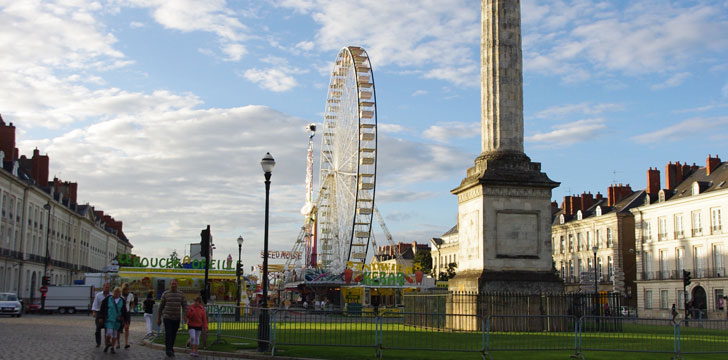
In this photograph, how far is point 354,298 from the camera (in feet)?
169

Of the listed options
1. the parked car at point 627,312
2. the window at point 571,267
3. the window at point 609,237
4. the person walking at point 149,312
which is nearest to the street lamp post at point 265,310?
the person walking at point 149,312

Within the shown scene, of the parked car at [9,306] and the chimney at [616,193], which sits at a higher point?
the chimney at [616,193]

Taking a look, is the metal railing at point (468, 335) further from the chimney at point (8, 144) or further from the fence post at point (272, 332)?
the chimney at point (8, 144)

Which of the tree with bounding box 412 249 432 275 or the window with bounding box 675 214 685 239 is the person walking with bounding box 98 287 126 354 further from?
the tree with bounding box 412 249 432 275

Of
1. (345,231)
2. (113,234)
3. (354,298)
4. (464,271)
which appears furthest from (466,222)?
(113,234)

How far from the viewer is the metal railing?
16062mm

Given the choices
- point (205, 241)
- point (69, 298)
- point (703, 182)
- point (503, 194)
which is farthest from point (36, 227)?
point (503, 194)

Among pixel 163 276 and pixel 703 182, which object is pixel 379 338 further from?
pixel 703 182

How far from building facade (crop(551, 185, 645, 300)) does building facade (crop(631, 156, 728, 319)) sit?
3.21 meters

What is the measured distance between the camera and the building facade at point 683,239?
55.0 metres

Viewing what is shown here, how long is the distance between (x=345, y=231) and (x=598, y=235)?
28.7 meters

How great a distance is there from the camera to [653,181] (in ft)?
215

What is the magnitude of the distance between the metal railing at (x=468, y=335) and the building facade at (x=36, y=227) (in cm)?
3905

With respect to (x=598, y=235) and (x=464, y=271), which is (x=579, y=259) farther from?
(x=464, y=271)
